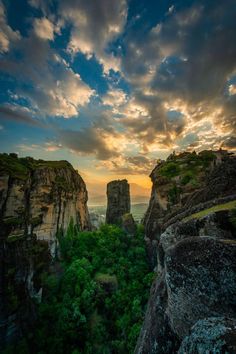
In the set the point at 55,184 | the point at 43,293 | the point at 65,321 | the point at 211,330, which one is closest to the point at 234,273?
the point at 211,330

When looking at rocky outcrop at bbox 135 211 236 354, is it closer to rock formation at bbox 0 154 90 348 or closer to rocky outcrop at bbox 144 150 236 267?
rock formation at bbox 0 154 90 348

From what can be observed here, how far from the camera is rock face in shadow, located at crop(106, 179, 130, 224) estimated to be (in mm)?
64812

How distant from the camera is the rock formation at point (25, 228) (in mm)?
24453

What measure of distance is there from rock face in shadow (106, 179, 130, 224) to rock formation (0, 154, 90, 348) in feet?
78.9

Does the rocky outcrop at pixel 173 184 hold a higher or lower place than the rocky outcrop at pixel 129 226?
higher

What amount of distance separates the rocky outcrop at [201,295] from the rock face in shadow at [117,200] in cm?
5625

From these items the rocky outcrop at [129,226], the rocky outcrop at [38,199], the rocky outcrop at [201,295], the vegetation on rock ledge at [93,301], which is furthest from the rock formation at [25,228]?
the rocky outcrop at [201,295]

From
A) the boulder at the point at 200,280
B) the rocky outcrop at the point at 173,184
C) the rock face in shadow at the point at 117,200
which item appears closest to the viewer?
the boulder at the point at 200,280

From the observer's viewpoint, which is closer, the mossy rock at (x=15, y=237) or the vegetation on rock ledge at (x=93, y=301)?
the vegetation on rock ledge at (x=93, y=301)

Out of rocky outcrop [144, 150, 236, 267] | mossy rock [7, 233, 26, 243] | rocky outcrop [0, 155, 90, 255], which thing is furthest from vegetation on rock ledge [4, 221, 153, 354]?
mossy rock [7, 233, 26, 243]

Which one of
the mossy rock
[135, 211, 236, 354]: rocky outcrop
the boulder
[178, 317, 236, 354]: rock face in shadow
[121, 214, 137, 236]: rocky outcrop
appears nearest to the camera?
[178, 317, 236, 354]: rock face in shadow

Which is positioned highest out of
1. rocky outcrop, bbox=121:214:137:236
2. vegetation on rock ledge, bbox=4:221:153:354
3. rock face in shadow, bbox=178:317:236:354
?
rock face in shadow, bbox=178:317:236:354

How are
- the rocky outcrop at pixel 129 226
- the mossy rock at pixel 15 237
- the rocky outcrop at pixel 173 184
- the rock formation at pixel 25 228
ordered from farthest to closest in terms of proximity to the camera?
the rocky outcrop at pixel 129 226 → the rocky outcrop at pixel 173 184 → the mossy rock at pixel 15 237 → the rock formation at pixel 25 228

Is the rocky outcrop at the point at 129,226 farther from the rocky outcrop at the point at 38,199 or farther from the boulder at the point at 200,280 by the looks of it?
the boulder at the point at 200,280
